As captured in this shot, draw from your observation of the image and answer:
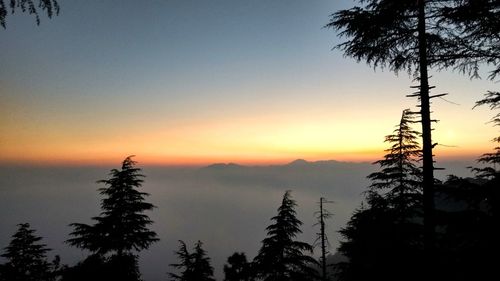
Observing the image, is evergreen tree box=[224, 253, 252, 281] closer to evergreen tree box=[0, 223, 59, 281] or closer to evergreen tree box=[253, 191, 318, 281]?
evergreen tree box=[253, 191, 318, 281]

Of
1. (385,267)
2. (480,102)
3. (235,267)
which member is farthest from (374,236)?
(235,267)

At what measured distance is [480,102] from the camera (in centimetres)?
782

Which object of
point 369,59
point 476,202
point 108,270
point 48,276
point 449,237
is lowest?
point 48,276

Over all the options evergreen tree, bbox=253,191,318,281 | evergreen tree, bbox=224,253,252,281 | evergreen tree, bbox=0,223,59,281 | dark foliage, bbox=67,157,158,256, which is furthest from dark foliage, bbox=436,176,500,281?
evergreen tree, bbox=0,223,59,281

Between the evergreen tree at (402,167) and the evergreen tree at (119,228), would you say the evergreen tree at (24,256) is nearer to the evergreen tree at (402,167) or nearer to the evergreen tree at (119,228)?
the evergreen tree at (119,228)

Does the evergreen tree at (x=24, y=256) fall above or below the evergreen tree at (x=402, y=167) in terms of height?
below

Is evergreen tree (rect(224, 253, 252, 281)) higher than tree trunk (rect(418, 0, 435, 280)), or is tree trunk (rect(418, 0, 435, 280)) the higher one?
tree trunk (rect(418, 0, 435, 280))

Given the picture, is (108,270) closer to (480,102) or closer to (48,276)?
(48,276)

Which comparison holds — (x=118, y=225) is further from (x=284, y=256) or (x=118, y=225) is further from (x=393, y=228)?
(x=393, y=228)

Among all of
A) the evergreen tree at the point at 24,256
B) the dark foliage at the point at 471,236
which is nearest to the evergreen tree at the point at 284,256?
the dark foliage at the point at 471,236

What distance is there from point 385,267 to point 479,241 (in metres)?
6.21

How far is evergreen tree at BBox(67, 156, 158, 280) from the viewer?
1477cm

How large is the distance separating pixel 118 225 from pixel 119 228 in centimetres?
16

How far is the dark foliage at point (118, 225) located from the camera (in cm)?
1479
